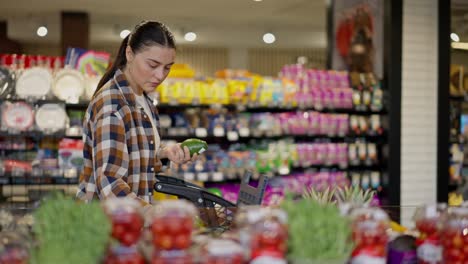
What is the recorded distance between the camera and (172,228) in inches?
62.6

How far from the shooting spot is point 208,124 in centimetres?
713

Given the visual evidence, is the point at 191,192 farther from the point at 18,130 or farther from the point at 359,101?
the point at 359,101

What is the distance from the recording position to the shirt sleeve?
8.93 feet

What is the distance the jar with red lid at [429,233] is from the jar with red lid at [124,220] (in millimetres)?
774

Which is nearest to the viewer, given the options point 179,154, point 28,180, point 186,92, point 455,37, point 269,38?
point 179,154

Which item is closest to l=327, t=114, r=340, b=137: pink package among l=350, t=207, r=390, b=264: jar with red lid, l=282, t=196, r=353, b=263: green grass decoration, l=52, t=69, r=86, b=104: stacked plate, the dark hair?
l=52, t=69, r=86, b=104: stacked plate

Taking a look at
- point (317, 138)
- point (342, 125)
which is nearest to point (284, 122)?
point (317, 138)

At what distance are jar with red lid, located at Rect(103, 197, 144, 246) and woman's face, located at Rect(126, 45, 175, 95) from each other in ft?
4.59

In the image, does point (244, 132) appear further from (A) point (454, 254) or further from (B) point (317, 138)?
(A) point (454, 254)

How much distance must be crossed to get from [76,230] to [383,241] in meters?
0.74

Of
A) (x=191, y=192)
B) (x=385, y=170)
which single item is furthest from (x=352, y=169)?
(x=191, y=192)

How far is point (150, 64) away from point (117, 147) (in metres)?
0.43

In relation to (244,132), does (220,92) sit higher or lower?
higher

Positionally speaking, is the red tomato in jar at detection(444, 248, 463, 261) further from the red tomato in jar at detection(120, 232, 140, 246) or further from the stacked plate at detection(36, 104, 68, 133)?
the stacked plate at detection(36, 104, 68, 133)
